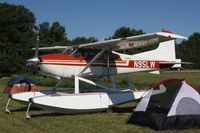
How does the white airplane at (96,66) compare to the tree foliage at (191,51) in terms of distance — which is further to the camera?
the tree foliage at (191,51)

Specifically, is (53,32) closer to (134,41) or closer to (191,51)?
(191,51)

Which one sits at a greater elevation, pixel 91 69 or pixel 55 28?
pixel 55 28

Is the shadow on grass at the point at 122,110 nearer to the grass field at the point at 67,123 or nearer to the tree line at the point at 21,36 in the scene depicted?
the grass field at the point at 67,123

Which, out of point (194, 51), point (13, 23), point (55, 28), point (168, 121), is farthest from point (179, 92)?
point (194, 51)

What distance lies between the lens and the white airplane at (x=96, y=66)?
1330 centimetres

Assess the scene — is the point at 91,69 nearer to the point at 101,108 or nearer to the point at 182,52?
the point at 101,108

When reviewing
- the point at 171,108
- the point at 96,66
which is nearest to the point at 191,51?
the point at 96,66

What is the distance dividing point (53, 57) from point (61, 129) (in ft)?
17.9

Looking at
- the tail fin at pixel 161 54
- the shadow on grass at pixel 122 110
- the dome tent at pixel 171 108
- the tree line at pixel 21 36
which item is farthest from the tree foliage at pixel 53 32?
the dome tent at pixel 171 108

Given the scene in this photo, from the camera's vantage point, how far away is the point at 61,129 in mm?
10305

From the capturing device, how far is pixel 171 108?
10.2m

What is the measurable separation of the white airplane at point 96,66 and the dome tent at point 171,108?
2174 mm

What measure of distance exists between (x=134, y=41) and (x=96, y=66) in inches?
91.1

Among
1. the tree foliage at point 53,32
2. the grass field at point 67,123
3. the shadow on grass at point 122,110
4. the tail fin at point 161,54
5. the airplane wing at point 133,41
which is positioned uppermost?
the tree foliage at point 53,32
